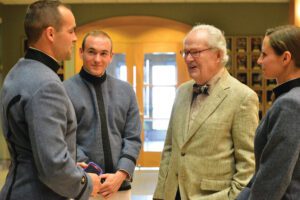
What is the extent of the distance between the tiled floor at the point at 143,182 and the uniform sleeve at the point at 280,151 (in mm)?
4230

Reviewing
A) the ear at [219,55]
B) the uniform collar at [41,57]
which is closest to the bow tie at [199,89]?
the ear at [219,55]

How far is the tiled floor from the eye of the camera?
5.88m

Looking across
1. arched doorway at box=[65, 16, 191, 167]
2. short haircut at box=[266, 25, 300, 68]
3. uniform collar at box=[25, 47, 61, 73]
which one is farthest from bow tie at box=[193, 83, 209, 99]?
arched doorway at box=[65, 16, 191, 167]

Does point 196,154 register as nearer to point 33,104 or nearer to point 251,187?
point 251,187

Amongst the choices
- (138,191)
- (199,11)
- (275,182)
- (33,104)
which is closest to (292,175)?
(275,182)

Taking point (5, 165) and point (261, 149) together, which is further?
point (5, 165)

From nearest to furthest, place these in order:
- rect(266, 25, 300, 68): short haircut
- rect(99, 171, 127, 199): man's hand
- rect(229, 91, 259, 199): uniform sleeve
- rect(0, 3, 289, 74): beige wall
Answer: rect(266, 25, 300, 68): short haircut
rect(229, 91, 259, 199): uniform sleeve
rect(99, 171, 127, 199): man's hand
rect(0, 3, 289, 74): beige wall

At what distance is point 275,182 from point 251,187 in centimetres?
13

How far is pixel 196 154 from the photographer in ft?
7.00

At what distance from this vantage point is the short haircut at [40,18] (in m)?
1.66

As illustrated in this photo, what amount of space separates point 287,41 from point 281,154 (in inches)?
18.2

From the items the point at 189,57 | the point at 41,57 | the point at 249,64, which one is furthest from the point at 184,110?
the point at 249,64

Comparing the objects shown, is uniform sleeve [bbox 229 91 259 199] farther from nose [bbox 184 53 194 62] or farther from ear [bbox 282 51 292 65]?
ear [bbox 282 51 292 65]

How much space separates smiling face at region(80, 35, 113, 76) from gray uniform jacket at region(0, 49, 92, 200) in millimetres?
779
